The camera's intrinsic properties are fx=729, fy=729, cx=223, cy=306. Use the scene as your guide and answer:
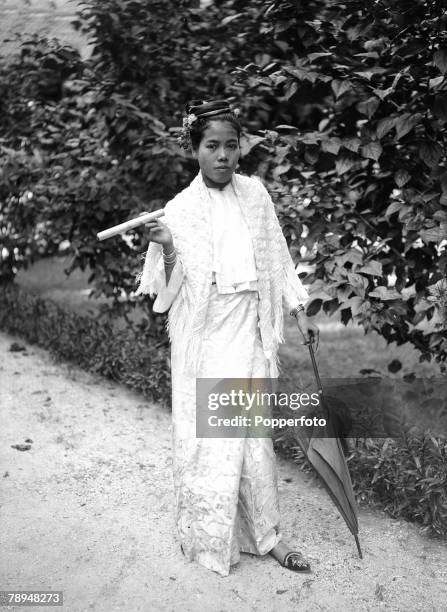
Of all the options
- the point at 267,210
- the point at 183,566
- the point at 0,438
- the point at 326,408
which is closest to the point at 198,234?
the point at 267,210

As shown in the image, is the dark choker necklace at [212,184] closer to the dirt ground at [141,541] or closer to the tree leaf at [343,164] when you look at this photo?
the tree leaf at [343,164]

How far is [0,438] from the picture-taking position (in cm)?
432

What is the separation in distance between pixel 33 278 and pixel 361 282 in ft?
18.8

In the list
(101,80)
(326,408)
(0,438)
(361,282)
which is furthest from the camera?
(101,80)

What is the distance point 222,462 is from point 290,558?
52 centimetres

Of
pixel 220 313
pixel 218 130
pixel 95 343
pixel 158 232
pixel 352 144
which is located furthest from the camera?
pixel 95 343

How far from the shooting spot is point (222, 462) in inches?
115

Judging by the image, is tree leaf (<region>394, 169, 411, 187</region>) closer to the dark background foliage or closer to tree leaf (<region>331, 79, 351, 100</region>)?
the dark background foliage

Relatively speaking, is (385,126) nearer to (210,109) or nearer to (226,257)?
(210,109)

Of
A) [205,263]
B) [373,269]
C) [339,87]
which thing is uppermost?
[339,87]

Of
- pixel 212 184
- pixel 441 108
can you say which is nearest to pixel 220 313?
pixel 212 184

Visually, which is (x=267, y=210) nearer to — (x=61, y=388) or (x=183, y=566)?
(x=183, y=566)

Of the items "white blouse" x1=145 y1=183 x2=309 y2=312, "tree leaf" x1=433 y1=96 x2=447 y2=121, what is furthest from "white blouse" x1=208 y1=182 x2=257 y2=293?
"tree leaf" x1=433 y1=96 x2=447 y2=121

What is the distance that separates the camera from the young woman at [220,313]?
2.83 m
